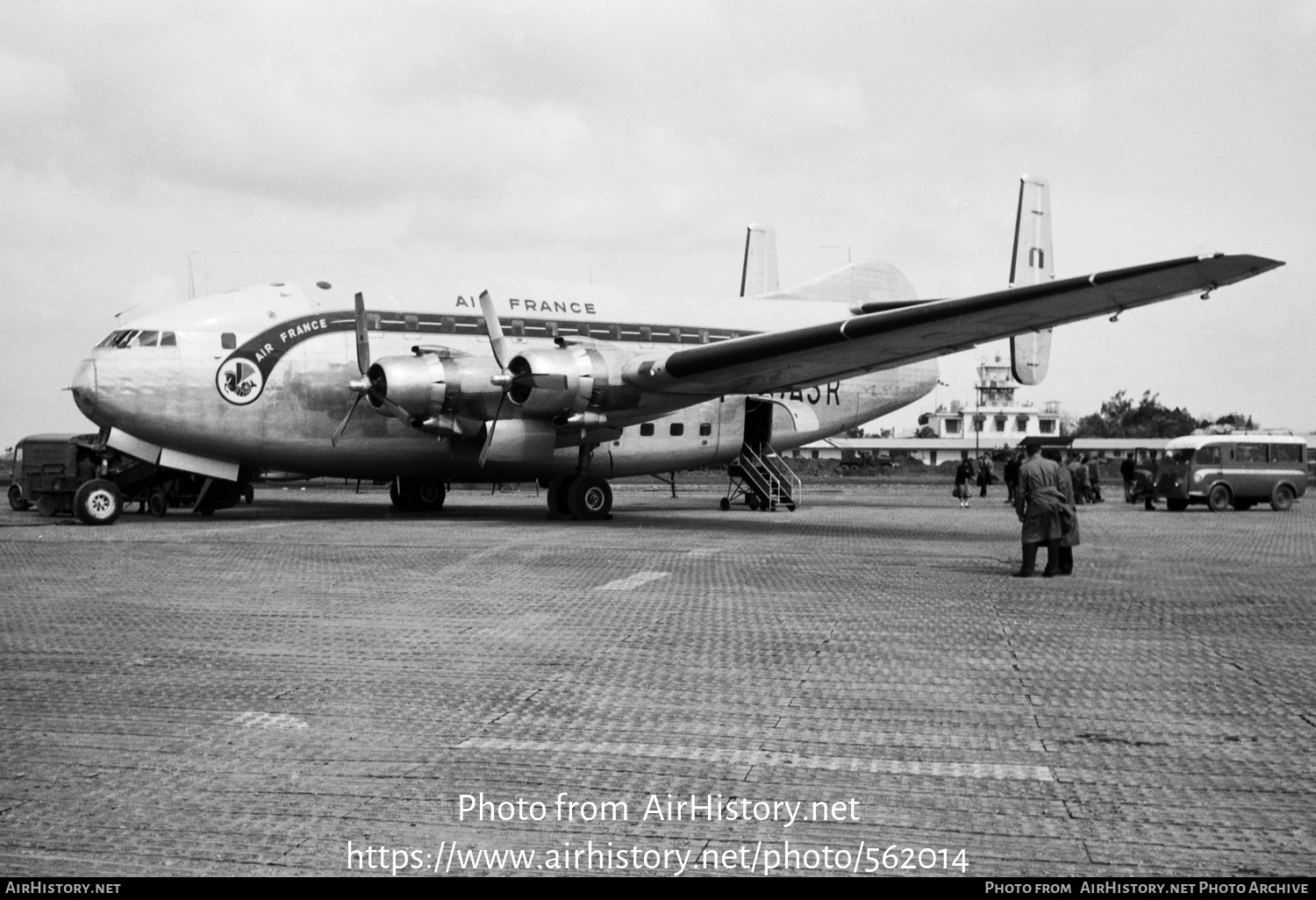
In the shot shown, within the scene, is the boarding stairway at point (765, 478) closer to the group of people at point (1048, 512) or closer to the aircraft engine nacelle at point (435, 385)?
the aircraft engine nacelle at point (435, 385)

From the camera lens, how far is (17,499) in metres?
29.4

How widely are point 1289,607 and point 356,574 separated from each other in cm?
940

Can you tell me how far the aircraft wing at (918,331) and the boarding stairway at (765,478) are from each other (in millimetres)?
4149

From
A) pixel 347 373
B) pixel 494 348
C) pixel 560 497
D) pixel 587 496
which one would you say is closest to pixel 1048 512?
pixel 494 348

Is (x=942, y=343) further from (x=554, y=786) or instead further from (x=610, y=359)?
(x=554, y=786)

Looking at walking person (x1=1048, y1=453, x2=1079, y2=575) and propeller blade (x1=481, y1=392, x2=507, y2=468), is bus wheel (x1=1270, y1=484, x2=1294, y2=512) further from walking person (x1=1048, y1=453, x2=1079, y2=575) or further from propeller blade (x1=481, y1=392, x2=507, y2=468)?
propeller blade (x1=481, y1=392, x2=507, y2=468)

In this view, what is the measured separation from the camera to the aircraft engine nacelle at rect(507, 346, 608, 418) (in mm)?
20562

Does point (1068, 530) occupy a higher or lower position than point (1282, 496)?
higher

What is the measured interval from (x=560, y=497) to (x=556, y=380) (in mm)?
3556

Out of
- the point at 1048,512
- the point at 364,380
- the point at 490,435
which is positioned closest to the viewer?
the point at 1048,512

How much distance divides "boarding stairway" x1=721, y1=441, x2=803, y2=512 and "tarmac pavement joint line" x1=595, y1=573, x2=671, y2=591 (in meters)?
13.9

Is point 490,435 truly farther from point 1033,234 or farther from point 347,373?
point 1033,234

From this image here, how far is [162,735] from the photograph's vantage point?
5.91 meters
